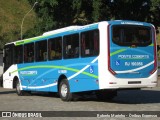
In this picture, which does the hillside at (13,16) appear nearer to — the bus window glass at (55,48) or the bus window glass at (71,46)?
the bus window glass at (55,48)

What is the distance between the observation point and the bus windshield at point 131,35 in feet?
54.4

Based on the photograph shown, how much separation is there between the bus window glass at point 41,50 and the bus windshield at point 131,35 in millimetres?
5012

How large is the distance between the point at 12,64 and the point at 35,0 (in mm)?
13904

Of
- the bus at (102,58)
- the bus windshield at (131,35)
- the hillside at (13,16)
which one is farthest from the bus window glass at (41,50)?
the hillside at (13,16)

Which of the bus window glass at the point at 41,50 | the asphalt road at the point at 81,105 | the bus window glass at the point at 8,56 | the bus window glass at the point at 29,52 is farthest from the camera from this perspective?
the bus window glass at the point at 8,56

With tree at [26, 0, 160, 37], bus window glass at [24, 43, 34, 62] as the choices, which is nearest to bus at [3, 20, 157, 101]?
bus window glass at [24, 43, 34, 62]

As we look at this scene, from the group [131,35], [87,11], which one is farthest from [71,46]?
[87,11]

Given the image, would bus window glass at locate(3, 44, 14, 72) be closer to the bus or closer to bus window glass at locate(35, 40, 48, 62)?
bus window glass at locate(35, 40, 48, 62)

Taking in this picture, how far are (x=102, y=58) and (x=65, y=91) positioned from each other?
10.3ft

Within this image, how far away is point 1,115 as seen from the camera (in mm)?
12078

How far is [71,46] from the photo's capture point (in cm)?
1828

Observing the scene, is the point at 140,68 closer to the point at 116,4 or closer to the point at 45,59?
the point at 45,59

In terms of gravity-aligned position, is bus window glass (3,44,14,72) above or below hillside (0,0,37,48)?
below

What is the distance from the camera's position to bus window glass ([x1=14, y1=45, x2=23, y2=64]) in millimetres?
23453
